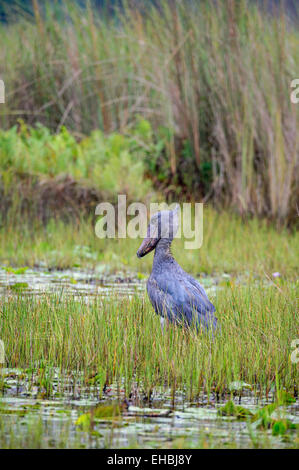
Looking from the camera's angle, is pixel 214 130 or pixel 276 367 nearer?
pixel 276 367

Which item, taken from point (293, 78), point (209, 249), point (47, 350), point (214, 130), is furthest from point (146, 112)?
point (47, 350)

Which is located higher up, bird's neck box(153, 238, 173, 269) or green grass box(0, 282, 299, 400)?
bird's neck box(153, 238, 173, 269)

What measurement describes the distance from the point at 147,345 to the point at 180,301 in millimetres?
494

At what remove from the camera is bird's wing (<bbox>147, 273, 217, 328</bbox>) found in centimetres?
498

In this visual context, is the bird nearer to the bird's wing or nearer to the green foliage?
the bird's wing

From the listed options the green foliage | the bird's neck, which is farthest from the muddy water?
the green foliage

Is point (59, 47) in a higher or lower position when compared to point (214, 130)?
higher

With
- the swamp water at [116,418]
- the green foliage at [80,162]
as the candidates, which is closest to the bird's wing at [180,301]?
the swamp water at [116,418]

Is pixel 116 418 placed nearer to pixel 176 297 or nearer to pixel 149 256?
Result: pixel 176 297

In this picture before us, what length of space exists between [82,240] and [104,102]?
3.14 m

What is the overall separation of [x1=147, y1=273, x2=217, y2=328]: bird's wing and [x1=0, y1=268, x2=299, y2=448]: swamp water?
2.75ft

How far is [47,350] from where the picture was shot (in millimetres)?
4770

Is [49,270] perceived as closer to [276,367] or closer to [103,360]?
[103,360]
